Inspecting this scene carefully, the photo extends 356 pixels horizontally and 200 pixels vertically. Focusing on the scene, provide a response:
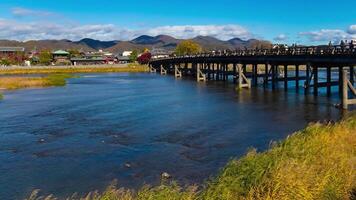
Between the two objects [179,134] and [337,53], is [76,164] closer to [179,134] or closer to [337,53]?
[179,134]

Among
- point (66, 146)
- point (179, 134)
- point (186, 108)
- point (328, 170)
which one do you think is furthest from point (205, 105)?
point (328, 170)

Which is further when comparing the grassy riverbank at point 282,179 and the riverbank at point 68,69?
the riverbank at point 68,69

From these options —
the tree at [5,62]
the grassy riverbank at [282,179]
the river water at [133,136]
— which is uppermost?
the tree at [5,62]

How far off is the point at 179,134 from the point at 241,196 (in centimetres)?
1602

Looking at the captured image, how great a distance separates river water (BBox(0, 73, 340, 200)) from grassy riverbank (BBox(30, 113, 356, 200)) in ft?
14.6

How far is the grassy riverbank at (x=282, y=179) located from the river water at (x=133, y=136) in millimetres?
4435

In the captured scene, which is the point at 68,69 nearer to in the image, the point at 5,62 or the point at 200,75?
the point at 5,62

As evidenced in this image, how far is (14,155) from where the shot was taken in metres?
22.2

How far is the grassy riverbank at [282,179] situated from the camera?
10.9m

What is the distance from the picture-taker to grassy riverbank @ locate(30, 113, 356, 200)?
10875 mm

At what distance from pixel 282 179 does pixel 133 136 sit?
16209 mm

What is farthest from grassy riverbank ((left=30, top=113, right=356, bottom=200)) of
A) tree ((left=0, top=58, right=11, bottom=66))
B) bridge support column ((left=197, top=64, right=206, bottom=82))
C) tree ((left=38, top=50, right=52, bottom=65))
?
tree ((left=38, top=50, right=52, bottom=65))

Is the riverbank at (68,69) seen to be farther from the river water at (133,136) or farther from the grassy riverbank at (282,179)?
the grassy riverbank at (282,179)

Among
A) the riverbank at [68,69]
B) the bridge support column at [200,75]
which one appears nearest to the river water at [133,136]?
the bridge support column at [200,75]
